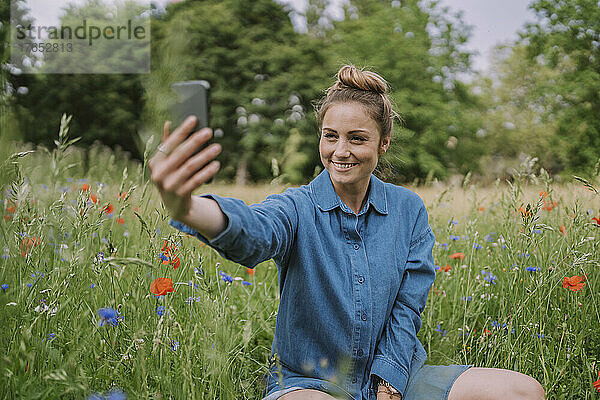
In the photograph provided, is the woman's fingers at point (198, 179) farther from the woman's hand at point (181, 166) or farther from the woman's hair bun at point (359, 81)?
the woman's hair bun at point (359, 81)

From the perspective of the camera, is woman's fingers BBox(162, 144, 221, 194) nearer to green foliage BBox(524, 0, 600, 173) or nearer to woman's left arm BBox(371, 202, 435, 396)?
woman's left arm BBox(371, 202, 435, 396)

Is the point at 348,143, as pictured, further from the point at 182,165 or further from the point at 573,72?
the point at 573,72

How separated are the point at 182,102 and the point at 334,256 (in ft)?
3.30

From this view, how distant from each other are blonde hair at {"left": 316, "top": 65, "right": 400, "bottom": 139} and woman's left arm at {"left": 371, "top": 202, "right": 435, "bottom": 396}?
405 mm

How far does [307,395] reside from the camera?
1737 mm

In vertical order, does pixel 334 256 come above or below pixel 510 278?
above

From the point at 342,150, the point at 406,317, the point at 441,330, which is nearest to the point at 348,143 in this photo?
the point at 342,150

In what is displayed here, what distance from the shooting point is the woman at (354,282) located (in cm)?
185

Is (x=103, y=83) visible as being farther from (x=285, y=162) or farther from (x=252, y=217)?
(x=252, y=217)

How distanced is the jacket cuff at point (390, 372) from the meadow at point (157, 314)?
1.29 ft

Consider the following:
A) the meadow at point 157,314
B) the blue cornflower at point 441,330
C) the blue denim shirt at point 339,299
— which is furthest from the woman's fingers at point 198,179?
the blue cornflower at point 441,330

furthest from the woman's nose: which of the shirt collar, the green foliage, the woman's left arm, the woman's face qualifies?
the green foliage

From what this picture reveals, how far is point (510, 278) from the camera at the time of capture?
2578 mm

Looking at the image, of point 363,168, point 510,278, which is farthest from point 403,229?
point 510,278
